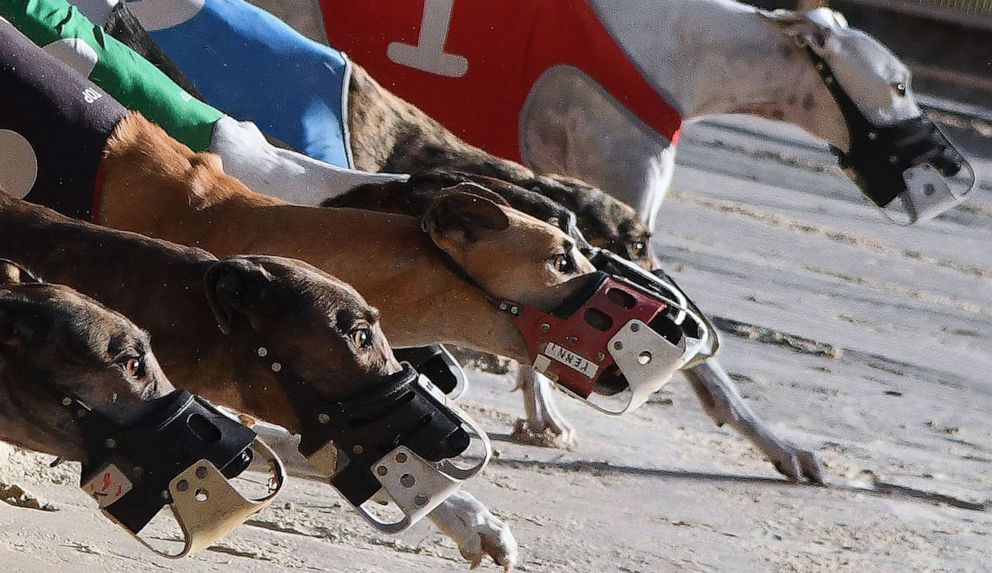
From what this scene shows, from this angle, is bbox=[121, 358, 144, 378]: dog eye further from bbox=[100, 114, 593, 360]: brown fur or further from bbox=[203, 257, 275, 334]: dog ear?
bbox=[100, 114, 593, 360]: brown fur

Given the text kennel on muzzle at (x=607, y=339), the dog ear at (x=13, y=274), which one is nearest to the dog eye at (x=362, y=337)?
the dog ear at (x=13, y=274)

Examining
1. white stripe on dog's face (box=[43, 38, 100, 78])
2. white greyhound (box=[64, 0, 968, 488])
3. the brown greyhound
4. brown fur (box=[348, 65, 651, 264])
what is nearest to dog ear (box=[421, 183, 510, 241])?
brown fur (box=[348, 65, 651, 264])

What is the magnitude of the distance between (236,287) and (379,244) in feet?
2.37

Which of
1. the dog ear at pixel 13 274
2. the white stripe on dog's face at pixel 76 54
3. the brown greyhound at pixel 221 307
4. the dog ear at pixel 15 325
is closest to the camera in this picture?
the dog ear at pixel 15 325

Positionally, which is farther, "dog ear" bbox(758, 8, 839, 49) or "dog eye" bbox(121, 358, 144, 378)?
"dog ear" bbox(758, 8, 839, 49)

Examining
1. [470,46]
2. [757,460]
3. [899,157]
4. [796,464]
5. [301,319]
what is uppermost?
[301,319]

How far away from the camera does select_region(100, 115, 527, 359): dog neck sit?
287cm

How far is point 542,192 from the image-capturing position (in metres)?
3.33

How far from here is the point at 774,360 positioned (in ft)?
18.3

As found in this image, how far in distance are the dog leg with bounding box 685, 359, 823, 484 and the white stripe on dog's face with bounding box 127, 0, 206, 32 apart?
5.01ft

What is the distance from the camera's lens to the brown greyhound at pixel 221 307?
220 cm

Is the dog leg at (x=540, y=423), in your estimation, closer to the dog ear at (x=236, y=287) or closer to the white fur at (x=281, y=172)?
the white fur at (x=281, y=172)

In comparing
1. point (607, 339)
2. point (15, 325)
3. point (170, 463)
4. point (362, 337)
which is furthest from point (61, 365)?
point (607, 339)

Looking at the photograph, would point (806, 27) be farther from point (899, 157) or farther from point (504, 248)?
point (504, 248)
